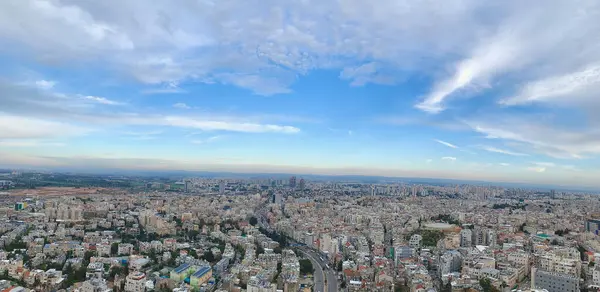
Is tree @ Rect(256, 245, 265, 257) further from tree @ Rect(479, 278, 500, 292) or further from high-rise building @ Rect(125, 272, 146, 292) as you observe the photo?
tree @ Rect(479, 278, 500, 292)

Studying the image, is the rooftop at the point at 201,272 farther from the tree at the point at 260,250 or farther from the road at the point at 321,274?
the tree at the point at 260,250

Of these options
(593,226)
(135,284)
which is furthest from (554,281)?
(593,226)

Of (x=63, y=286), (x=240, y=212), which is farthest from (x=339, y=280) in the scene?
(x=240, y=212)

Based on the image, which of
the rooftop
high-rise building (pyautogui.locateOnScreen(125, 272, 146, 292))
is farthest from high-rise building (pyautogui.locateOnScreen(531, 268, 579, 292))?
high-rise building (pyautogui.locateOnScreen(125, 272, 146, 292))

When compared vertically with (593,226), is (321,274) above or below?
below

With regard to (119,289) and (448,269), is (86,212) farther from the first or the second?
(448,269)

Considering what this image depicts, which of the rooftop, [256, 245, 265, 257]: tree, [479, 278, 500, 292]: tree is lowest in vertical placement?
[256, 245, 265, 257]: tree

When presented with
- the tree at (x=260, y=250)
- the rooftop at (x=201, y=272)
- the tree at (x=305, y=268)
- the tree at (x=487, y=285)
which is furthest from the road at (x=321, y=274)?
the tree at (x=487, y=285)

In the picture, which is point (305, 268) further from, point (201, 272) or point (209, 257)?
point (209, 257)
